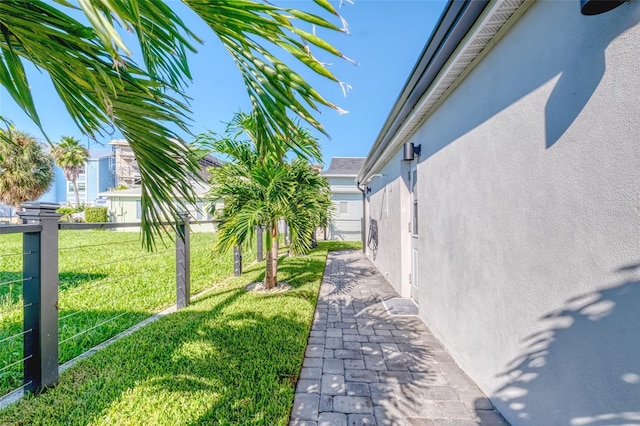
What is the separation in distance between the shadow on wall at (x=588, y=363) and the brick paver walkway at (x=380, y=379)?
2.00ft

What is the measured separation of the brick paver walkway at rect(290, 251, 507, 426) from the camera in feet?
7.70

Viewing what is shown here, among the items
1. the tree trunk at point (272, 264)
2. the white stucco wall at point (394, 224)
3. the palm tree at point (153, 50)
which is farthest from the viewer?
the tree trunk at point (272, 264)

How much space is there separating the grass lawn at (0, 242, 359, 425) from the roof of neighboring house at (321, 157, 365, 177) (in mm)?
15486

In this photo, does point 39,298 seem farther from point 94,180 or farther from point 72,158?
point 94,180

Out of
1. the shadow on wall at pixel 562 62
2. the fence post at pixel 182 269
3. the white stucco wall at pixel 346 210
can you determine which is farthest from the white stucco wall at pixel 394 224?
the white stucco wall at pixel 346 210

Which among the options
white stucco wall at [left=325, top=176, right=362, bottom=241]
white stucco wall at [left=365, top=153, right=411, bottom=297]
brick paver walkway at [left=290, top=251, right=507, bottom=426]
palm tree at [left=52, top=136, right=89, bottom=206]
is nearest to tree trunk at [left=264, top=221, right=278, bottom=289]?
brick paver walkway at [left=290, top=251, right=507, bottom=426]

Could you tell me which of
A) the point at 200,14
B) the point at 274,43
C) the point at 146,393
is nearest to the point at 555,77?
the point at 274,43

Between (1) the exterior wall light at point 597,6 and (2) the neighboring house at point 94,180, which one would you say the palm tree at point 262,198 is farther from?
(2) the neighboring house at point 94,180

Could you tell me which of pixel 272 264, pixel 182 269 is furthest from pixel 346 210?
pixel 182 269

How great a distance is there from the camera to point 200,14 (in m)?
1.40

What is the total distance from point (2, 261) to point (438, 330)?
12739 millimetres

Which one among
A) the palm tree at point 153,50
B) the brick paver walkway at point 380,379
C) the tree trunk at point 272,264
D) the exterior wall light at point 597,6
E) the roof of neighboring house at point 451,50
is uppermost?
the roof of neighboring house at point 451,50

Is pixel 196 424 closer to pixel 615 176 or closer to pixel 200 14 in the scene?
pixel 200 14

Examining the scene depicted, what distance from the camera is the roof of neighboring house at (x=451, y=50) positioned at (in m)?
2.14
